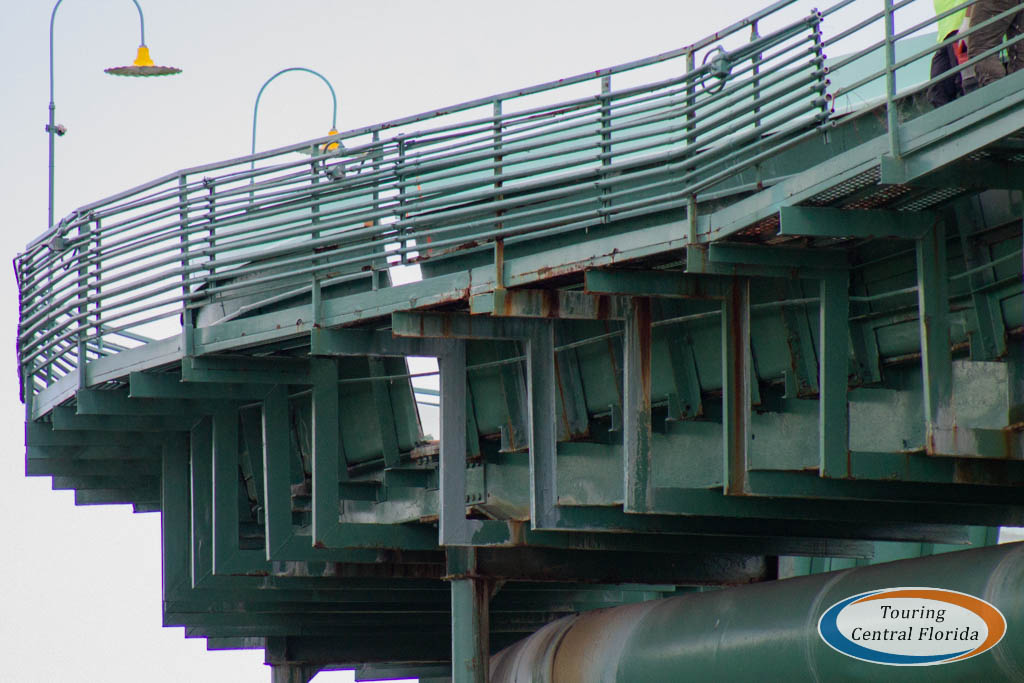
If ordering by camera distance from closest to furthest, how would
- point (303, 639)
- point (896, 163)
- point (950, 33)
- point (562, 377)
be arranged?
point (896, 163), point (950, 33), point (562, 377), point (303, 639)

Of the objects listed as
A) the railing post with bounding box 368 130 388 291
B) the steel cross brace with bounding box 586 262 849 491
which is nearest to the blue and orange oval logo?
the steel cross brace with bounding box 586 262 849 491

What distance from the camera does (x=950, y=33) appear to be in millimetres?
14211

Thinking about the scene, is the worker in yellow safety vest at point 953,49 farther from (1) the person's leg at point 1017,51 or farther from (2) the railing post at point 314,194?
(2) the railing post at point 314,194

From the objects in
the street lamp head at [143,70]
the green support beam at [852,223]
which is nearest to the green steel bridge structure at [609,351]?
the green support beam at [852,223]

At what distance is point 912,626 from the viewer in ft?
45.6

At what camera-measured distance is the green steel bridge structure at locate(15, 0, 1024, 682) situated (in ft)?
45.6

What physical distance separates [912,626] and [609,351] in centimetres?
514

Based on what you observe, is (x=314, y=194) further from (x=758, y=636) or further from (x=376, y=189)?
(x=758, y=636)

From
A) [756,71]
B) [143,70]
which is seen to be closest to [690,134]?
[756,71]

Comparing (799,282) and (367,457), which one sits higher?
(799,282)

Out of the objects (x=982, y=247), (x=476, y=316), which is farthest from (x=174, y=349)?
(x=982, y=247)

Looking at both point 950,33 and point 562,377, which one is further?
point 562,377

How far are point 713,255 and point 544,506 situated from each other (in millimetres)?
3606

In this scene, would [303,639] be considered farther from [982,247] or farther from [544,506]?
[982,247]
